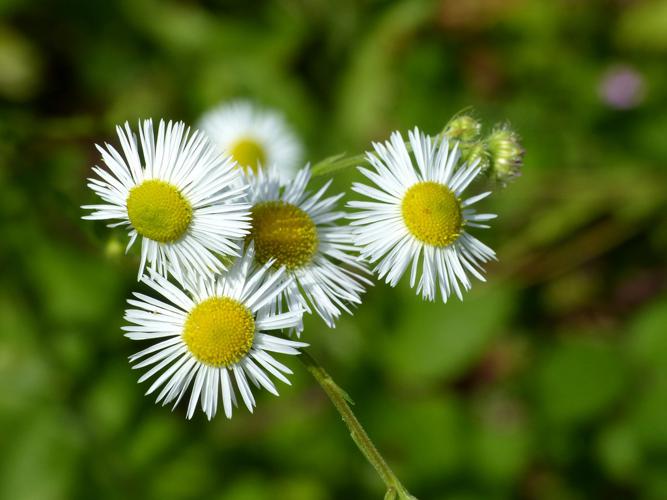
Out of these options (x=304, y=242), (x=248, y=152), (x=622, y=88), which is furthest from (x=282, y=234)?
(x=622, y=88)

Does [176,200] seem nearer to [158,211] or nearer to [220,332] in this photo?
[158,211]

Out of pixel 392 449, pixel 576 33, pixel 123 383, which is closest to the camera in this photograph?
pixel 123 383

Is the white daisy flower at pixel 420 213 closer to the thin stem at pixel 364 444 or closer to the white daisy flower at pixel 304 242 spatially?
the white daisy flower at pixel 304 242

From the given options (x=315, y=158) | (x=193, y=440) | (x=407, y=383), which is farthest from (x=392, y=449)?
(x=315, y=158)

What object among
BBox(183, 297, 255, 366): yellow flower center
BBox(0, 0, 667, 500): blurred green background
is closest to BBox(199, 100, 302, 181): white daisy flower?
BBox(0, 0, 667, 500): blurred green background

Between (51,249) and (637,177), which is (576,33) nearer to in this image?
(637,177)

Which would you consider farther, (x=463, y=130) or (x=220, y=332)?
(x=463, y=130)
